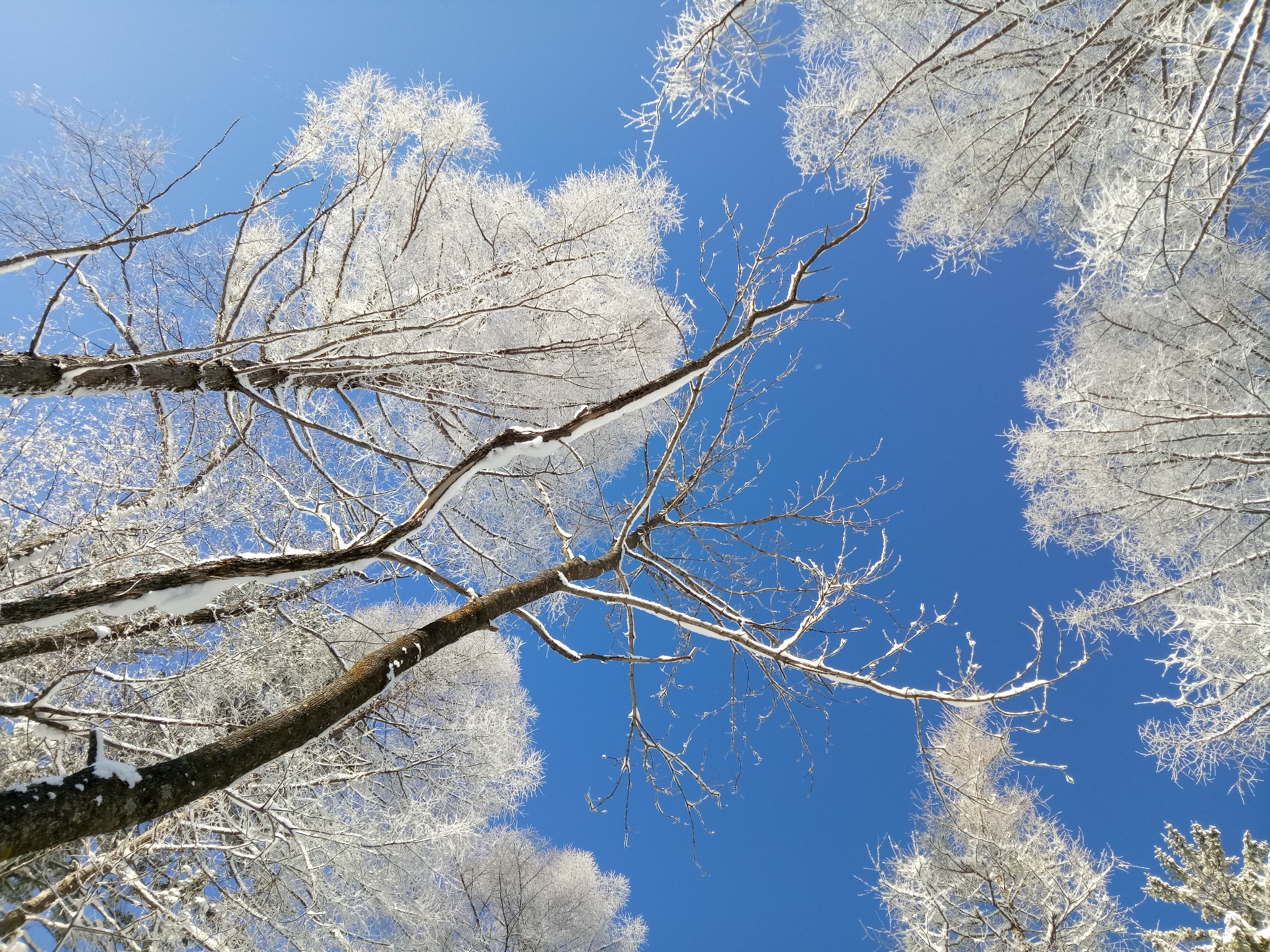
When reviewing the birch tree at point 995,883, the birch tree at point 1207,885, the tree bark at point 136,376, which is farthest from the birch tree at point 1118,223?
the tree bark at point 136,376

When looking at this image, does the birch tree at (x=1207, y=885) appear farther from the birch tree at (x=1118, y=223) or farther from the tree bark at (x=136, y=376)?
the tree bark at (x=136, y=376)

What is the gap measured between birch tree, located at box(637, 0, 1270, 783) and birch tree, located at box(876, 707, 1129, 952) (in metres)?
1.93

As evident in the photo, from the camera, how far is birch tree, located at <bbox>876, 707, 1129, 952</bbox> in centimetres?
596

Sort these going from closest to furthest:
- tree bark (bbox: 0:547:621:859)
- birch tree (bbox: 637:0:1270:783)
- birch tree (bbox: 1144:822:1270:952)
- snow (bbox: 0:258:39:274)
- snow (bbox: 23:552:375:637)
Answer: tree bark (bbox: 0:547:621:859) < snow (bbox: 23:552:375:637) < snow (bbox: 0:258:39:274) < birch tree (bbox: 637:0:1270:783) < birch tree (bbox: 1144:822:1270:952)

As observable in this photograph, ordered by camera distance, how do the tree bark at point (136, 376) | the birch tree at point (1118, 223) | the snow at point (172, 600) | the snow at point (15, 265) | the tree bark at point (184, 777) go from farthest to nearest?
the birch tree at point (1118, 223) → the tree bark at point (136, 376) → the snow at point (15, 265) → the snow at point (172, 600) → the tree bark at point (184, 777)

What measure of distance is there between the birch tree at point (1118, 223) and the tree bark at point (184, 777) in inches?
148

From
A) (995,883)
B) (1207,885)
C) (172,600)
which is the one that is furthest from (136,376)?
(1207,885)

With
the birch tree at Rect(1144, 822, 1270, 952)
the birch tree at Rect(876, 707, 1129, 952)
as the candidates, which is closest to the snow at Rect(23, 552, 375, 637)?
the birch tree at Rect(876, 707, 1129, 952)

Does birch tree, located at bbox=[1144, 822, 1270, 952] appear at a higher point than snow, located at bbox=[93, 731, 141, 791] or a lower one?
higher

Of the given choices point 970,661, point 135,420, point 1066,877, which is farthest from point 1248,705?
point 135,420

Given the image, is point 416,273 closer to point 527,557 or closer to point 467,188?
point 467,188

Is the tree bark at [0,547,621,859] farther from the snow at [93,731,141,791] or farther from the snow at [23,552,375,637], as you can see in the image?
the snow at [23,552,375,637]

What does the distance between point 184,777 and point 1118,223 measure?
5.43m

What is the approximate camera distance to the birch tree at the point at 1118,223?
4.19m
